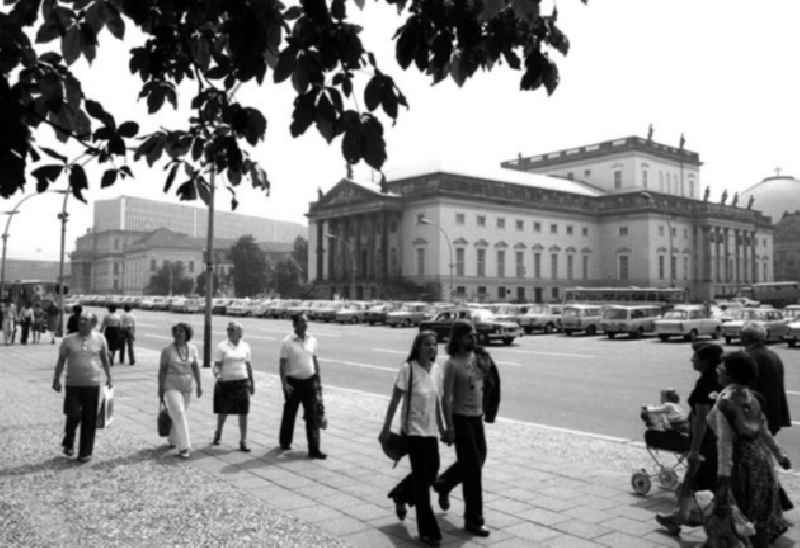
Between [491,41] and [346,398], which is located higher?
[491,41]

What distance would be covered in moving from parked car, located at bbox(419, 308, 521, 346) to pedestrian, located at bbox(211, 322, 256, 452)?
1892cm

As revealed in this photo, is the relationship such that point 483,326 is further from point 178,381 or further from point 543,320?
point 178,381

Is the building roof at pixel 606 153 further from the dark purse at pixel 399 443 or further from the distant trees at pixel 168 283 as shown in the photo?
the dark purse at pixel 399 443

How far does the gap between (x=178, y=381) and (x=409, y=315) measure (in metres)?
39.8

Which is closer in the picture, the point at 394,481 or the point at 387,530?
the point at 387,530

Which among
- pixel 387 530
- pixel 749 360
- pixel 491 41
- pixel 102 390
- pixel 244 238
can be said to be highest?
pixel 244 238

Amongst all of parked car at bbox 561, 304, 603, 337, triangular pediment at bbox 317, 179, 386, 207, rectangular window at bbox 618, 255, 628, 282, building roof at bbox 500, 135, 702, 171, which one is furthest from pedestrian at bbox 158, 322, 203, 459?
building roof at bbox 500, 135, 702, 171

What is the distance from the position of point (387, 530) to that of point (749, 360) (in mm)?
3215

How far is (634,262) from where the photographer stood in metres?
94.3

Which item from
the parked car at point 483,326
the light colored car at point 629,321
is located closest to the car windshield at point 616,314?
the light colored car at point 629,321

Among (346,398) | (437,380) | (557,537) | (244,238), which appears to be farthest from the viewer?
(244,238)

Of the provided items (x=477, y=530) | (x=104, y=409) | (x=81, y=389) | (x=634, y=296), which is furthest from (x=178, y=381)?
(x=634, y=296)

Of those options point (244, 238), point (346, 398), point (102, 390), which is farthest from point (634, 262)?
point (102, 390)

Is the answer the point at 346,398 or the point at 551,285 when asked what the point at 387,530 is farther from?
the point at 551,285
